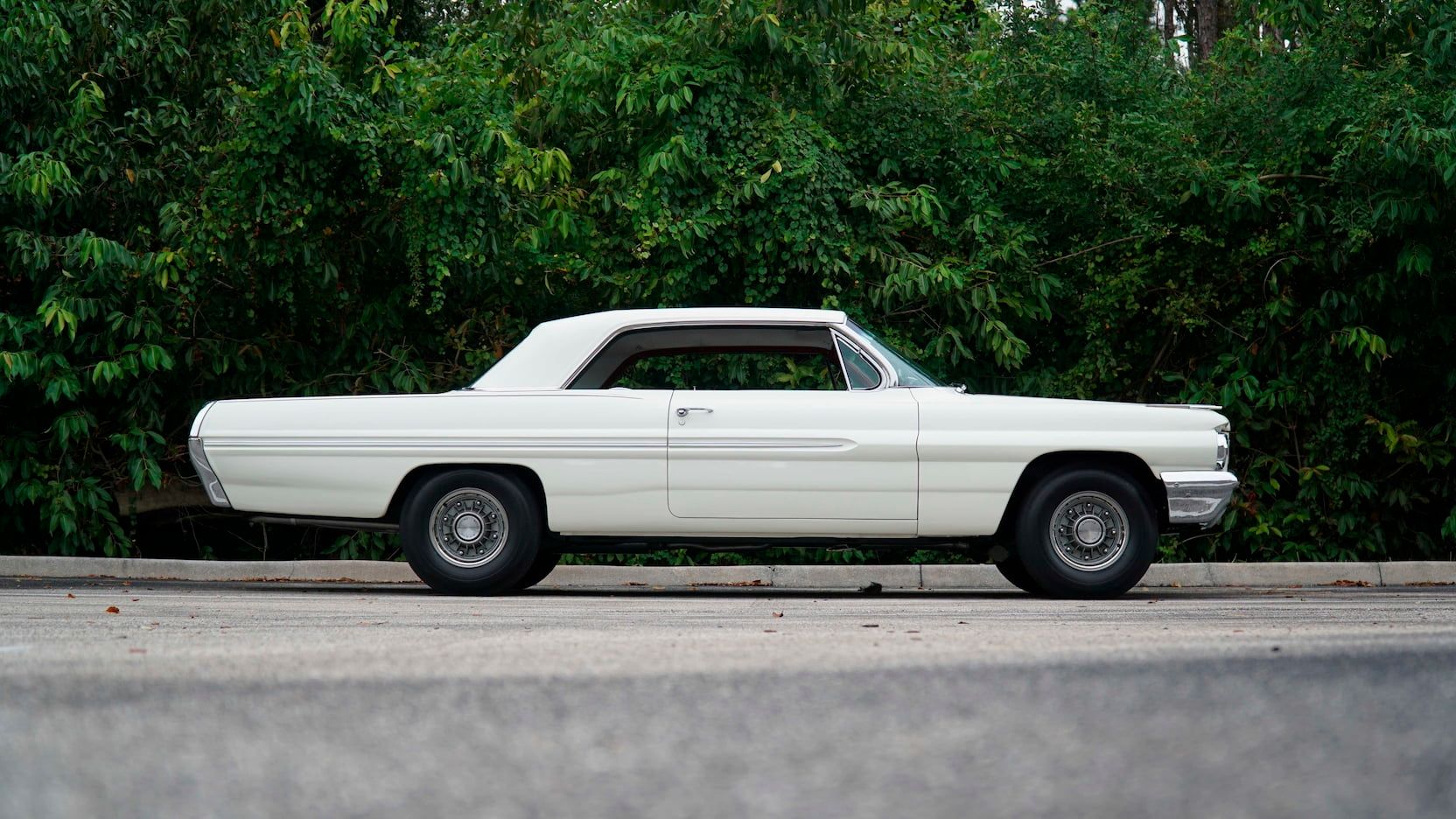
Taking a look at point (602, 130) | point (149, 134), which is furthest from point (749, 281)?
point (149, 134)

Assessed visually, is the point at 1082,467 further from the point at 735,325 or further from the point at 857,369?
the point at 735,325

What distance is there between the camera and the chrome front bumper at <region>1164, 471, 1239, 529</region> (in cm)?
792

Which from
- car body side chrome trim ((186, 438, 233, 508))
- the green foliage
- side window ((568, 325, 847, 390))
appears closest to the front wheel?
side window ((568, 325, 847, 390))

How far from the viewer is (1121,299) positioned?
11.2m

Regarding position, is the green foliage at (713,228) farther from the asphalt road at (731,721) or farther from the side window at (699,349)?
the asphalt road at (731,721)

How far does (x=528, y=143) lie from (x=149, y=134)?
109 inches

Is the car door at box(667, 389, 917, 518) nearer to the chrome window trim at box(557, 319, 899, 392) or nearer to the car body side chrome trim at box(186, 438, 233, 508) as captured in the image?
the chrome window trim at box(557, 319, 899, 392)

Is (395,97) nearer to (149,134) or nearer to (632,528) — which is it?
(149,134)

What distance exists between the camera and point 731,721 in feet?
10.2

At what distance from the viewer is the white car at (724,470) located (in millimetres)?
7895

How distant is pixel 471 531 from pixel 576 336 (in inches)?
47.6

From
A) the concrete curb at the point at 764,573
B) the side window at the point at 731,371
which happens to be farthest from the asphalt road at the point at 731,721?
the concrete curb at the point at 764,573

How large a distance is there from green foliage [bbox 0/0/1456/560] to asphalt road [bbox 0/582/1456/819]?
5.64 metres

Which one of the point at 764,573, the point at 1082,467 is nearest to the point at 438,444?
the point at 764,573
